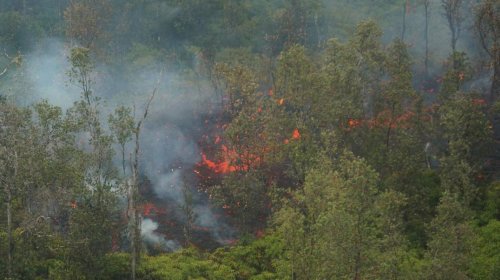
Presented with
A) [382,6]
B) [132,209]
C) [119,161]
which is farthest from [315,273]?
[382,6]

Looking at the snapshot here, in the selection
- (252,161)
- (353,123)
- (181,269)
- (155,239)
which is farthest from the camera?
(155,239)

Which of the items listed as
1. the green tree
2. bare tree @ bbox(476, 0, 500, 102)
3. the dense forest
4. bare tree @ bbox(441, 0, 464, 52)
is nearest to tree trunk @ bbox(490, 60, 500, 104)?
bare tree @ bbox(476, 0, 500, 102)

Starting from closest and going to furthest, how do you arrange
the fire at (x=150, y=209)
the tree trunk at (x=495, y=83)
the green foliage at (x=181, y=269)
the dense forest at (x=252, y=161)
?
the dense forest at (x=252, y=161) → the green foliage at (x=181, y=269) → the tree trunk at (x=495, y=83) → the fire at (x=150, y=209)

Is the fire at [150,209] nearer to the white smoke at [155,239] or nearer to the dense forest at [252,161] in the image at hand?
the dense forest at [252,161]

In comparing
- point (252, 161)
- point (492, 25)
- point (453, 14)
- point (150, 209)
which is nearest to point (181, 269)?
point (252, 161)

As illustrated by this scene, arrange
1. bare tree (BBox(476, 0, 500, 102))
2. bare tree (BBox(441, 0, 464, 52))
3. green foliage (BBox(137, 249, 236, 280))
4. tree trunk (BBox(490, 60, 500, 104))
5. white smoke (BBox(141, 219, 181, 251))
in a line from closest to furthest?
green foliage (BBox(137, 249, 236, 280)) → white smoke (BBox(141, 219, 181, 251)) → bare tree (BBox(476, 0, 500, 102)) → tree trunk (BBox(490, 60, 500, 104)) → bare tree (BBox(441, 0, 464, 52))

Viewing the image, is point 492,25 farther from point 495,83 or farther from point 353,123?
point 353,123

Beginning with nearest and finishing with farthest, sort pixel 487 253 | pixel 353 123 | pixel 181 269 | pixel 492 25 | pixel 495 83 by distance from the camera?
pixel 487 253, pixel 181 269, pixel 353 123, pixel 492 25, pixel 495 83

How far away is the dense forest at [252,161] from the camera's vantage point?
27.2 m

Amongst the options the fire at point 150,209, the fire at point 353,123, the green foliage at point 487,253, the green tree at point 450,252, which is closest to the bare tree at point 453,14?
the fire at point 353,123

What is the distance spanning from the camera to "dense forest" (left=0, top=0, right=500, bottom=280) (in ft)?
89.4

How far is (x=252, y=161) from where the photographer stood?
43438 millimetres

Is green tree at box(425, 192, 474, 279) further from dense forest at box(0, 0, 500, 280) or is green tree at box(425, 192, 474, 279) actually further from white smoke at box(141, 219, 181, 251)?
white smoke at box(141, 219, 181, 251)

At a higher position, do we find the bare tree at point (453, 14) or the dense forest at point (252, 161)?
the bare tree at point (453, 14)
